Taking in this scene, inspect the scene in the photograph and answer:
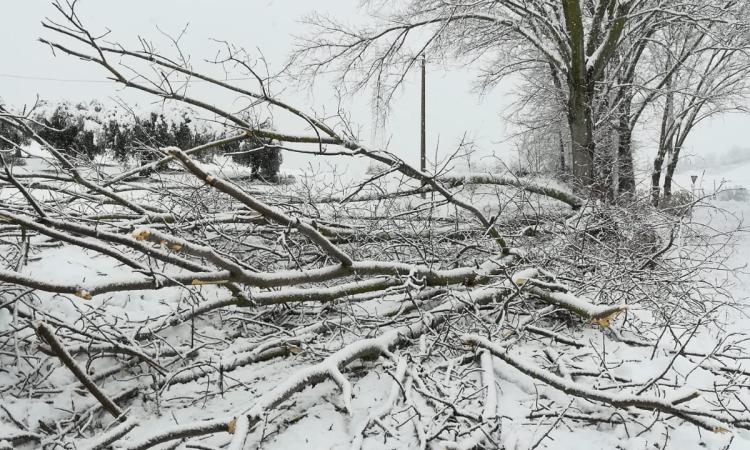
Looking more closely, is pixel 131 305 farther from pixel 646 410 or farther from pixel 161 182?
pixel 646 410

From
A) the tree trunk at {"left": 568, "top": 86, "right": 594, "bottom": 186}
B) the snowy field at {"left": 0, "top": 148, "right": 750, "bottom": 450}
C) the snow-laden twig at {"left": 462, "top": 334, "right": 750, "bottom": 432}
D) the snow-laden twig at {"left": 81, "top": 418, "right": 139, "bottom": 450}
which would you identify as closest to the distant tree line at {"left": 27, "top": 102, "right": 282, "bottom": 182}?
the tree trunk at {"left": 568, "top": 86, "right": 594, "bottom": 186}

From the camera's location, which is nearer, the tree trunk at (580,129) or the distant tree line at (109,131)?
the tree trunk at (580,129)

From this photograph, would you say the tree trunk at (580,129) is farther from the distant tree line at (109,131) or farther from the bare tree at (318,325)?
the distant tree line at (109,131)

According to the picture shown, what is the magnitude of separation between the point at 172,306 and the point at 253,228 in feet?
3.08

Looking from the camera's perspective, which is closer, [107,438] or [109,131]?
[107,438]

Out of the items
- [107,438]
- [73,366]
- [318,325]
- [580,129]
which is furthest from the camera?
[580,129]

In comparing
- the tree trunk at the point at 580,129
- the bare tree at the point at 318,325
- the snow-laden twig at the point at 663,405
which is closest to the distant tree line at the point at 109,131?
the tree trunk at the point at 580,129

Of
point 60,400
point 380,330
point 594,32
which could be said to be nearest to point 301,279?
point 380,330

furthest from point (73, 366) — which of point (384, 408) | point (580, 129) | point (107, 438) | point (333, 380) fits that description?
point (580, 129)

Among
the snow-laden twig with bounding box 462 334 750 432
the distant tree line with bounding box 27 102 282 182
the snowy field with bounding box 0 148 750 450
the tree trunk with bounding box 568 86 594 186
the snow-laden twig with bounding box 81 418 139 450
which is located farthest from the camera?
the distant tree line with bounding box 27 102 282 182

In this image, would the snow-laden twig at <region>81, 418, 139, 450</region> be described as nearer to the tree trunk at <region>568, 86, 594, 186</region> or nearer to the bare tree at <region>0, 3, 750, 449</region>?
the bare tree at <region>0, 3, 750, 449</region>

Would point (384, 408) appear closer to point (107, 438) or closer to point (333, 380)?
point (333, 380)

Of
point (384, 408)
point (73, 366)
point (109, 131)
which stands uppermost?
point (109, 131)

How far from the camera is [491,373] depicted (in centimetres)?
282
